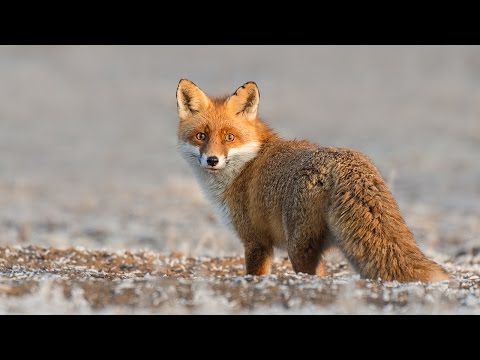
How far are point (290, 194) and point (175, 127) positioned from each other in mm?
20563

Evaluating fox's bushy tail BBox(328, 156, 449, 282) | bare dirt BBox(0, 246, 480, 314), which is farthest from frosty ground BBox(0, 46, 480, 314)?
fox's bushy tail BBox(328, 156, 449, 282)

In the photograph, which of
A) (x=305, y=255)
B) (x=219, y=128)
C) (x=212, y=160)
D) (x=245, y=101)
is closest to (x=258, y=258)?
(x=305, y=255)

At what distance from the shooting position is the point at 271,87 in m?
35.1

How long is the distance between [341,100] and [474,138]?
10658mm

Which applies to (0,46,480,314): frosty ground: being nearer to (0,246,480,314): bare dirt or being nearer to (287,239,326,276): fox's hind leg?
(0,246,480,314): bare dirt

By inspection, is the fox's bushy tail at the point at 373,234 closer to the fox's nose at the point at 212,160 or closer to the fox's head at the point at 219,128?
the fox's nose at the point at 212,160

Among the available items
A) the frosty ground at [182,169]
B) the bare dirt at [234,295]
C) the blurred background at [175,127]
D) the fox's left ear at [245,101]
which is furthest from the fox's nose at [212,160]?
the blurred background at [175,127]

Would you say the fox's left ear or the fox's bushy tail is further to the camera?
the fox's left ear

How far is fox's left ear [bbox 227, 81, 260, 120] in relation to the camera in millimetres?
9305

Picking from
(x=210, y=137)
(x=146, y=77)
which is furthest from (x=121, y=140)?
(x=210, y=137)

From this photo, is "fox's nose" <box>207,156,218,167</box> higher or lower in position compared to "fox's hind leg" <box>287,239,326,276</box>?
higher

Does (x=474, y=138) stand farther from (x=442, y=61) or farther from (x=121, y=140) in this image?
(x=442, y=61)

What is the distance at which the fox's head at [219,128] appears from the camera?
8836 mm

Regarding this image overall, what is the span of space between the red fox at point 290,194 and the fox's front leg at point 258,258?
0.4 inches
